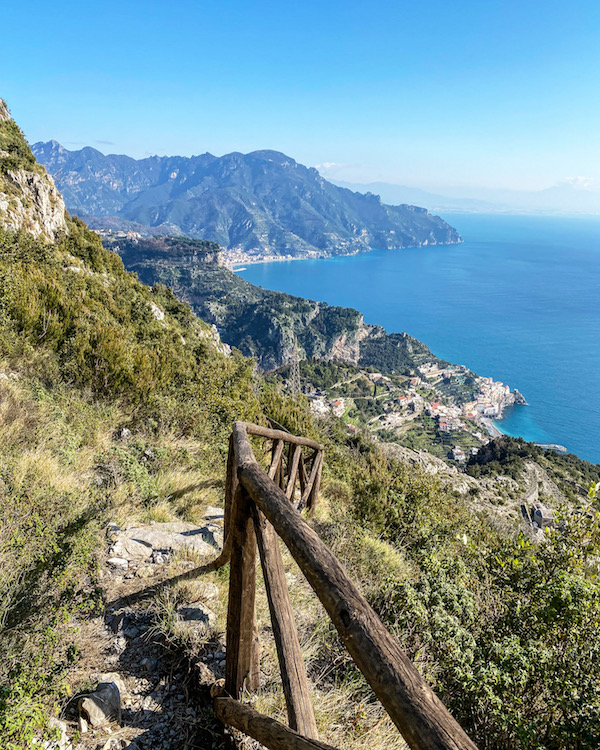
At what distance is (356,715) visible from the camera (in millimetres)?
2016

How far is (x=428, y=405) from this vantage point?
244ft

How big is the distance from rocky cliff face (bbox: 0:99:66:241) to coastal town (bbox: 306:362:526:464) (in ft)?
131

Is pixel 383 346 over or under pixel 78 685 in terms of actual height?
under

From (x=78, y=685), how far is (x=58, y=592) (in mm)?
436

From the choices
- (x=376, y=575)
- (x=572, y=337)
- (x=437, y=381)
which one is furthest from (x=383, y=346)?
(x=376, y=575)

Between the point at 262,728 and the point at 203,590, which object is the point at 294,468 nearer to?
the point at 203,590

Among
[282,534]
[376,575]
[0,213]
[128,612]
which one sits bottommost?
[376,575]

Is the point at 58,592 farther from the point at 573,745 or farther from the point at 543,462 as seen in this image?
the point at 543,462

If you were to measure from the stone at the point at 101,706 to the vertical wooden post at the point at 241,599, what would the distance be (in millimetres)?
496

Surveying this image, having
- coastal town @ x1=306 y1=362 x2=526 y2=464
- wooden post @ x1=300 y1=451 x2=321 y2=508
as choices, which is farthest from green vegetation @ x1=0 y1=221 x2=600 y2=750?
coastal town @ x1=306 y1=362 x2=526 y2=464

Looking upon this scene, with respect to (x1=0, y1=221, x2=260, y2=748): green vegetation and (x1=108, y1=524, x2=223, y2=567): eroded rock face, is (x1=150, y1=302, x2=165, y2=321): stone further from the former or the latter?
(x1=108, y1=524, x2=223, y2=567): eroded rock face

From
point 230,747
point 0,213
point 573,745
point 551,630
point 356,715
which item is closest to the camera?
point 230,747

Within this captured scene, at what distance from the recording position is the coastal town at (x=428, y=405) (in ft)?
204

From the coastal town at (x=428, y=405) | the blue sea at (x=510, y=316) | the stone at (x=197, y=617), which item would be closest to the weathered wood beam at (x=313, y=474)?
the stone at (x=197, y=617)
